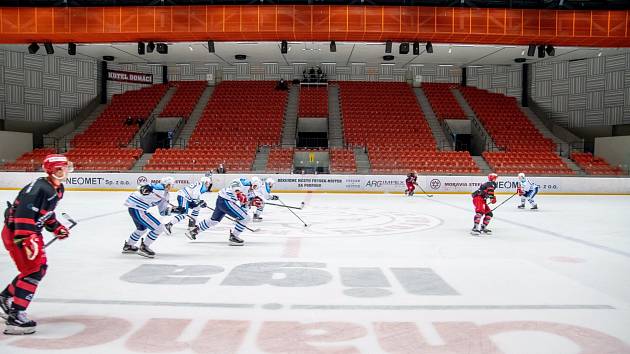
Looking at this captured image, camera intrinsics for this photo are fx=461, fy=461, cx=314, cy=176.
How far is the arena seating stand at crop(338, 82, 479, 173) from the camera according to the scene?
25703mm

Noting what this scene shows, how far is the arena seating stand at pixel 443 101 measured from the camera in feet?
110

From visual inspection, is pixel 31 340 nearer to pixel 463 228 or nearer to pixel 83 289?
pixel 83 289

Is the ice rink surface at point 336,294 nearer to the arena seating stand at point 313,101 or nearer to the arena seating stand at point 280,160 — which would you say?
the arena seating stand at point 280,160

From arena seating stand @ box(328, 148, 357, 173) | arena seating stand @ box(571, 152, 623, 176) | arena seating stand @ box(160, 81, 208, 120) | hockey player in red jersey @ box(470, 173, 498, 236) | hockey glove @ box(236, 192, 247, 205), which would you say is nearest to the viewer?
hockey glove @ box(236, 192, 247, 205)

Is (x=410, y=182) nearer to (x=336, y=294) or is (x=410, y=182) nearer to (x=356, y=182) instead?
(x=356, y=182)

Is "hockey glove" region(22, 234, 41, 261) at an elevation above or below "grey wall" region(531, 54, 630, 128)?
below

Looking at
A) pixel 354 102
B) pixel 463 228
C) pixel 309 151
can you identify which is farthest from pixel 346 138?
pixel 463 228

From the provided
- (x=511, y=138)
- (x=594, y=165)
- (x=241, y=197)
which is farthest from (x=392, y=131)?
(x=241, y=197)

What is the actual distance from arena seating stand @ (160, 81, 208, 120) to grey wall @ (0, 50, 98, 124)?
5.97 metres

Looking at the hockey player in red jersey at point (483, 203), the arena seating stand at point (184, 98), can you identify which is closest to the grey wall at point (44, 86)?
the arena seating stand at point (184, 98)

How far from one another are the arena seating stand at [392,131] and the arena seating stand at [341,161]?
3.77ft

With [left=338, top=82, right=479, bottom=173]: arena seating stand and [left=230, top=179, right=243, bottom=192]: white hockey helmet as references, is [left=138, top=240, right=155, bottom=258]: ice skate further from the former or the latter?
[left=338, top=82, right=479, bottom=173]: arena seating stand

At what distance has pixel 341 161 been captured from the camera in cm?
2602

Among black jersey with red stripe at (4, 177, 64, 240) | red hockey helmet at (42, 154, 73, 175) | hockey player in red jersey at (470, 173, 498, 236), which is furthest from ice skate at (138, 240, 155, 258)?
hockey player in red jersey at (470, 173, 498, 236)
